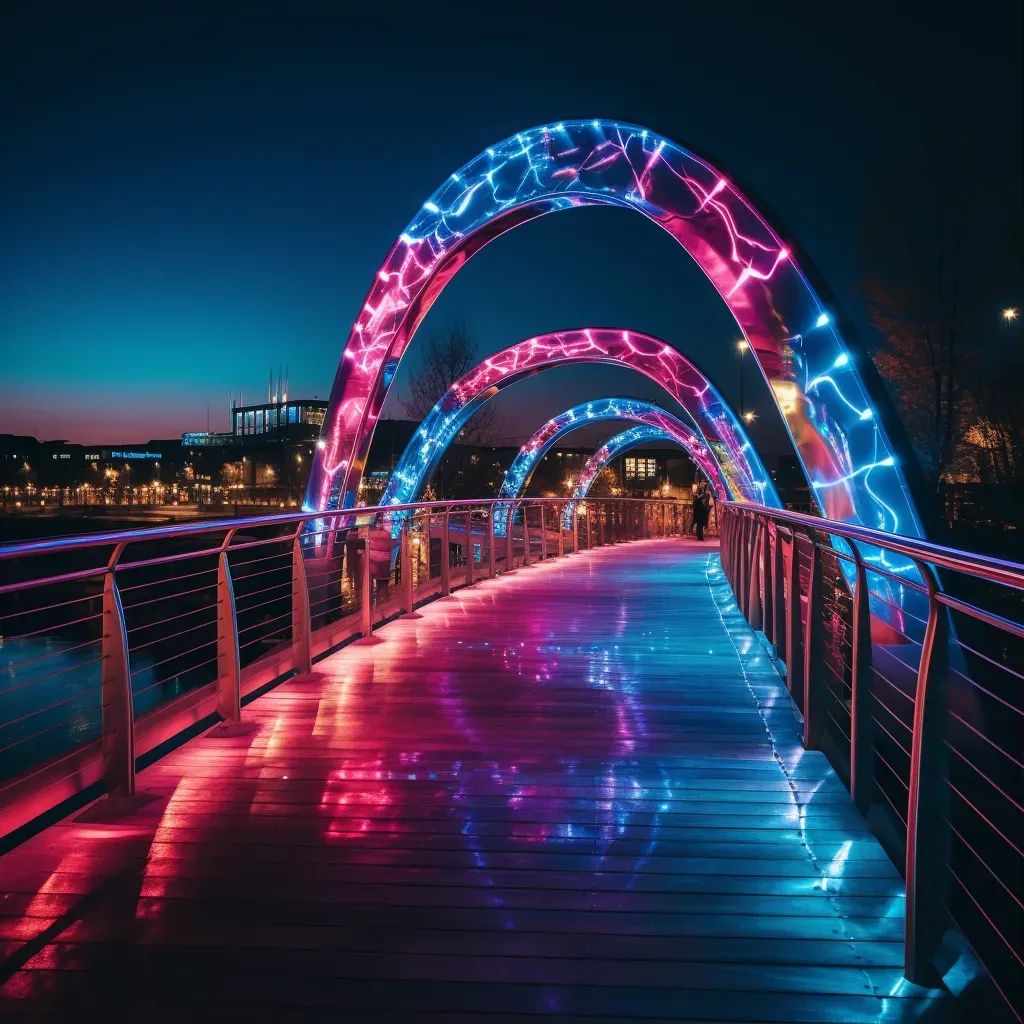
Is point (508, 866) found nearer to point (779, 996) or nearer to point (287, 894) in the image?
point (287, 894)

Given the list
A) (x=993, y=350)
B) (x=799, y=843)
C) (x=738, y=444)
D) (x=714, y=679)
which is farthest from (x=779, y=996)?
(x=993, y=350)

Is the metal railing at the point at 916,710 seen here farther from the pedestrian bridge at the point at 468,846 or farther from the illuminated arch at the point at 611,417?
the illuminated arch at the point at 611,417

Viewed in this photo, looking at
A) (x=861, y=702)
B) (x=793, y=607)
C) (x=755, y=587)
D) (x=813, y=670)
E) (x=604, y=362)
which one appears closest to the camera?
(x=861, y=702)

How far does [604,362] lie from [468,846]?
68.3 feet

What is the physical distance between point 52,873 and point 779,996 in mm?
2350

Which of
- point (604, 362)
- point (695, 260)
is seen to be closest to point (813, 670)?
point (695, 260)

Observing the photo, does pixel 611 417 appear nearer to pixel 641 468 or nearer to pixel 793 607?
pixel 793 607

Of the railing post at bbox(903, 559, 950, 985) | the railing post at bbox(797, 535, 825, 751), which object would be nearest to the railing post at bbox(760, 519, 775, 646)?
the railing post at bbox(797, 535, 825, 751)

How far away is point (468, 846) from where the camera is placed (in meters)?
3.23

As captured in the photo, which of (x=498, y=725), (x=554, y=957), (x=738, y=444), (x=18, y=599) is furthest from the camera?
(x=18, y=599)

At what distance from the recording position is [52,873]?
2.96 metres

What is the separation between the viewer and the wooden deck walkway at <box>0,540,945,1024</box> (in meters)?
2.30

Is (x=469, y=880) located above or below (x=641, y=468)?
below

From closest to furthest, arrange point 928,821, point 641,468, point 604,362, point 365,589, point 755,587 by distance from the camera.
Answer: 1. point 928,821
2. point 365,589
3. point 755,587
4. point 604,362
5. point 641,468
